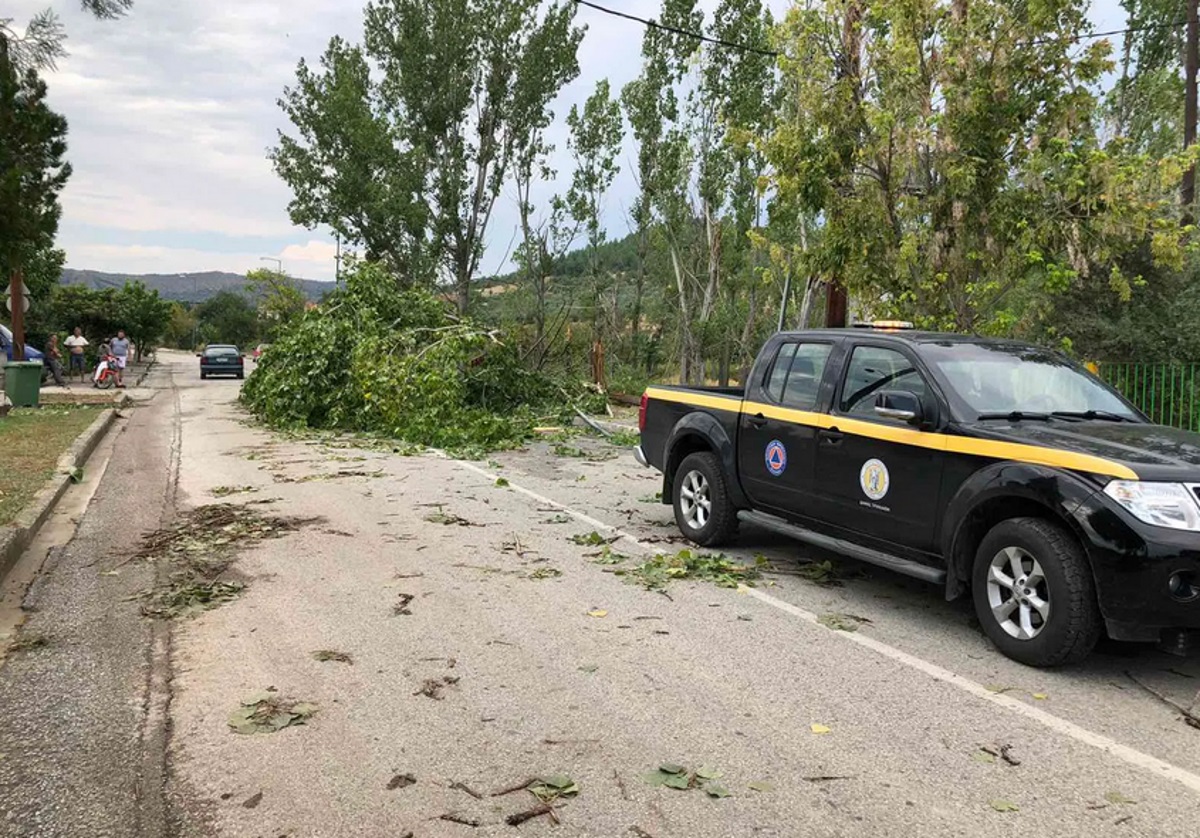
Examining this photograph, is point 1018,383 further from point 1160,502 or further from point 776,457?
point 776,457

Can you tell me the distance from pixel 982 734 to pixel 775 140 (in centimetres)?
900

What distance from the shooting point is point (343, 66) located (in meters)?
29.9

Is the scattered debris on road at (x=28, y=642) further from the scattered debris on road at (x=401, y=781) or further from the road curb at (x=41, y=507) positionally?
the scattered debris on road at (x=401, y=781)

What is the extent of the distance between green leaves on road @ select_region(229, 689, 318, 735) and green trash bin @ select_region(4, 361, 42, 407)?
18921 mm

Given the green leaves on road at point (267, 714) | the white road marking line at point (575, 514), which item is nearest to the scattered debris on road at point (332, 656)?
the green leaves on road at point (267, 714)

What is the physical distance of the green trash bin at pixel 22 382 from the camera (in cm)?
1950

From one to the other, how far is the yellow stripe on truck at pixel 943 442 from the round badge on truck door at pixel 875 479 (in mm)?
181

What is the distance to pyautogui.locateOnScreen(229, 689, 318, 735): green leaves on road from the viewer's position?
399cm

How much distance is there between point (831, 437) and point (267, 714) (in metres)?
3.90

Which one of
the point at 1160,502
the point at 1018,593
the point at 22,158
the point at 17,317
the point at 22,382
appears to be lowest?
the point at 1018,593

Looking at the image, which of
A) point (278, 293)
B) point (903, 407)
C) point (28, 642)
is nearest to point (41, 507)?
point (28, 642)

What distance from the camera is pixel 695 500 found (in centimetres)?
757

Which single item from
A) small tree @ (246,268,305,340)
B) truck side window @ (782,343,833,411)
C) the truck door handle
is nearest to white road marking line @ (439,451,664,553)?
truck side window @ (782,343,833,411)

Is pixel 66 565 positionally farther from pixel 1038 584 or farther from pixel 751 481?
pixel 1038 584
